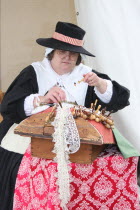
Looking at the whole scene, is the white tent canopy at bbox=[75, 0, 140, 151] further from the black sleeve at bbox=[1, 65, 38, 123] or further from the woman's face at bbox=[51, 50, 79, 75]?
the black sleeve at bbox=[1, 65, 38, 123]

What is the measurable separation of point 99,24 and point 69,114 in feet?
3.37

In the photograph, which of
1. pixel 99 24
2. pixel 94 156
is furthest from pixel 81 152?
pixel 99 24

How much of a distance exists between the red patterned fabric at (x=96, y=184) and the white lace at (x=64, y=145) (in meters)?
0.07

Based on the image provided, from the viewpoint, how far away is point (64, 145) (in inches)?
46.7

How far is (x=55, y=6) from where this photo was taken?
2.56 metres

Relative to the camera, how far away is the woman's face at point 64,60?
62.1 inches

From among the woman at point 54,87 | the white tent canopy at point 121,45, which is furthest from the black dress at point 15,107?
the white tent canopy at point 121,45

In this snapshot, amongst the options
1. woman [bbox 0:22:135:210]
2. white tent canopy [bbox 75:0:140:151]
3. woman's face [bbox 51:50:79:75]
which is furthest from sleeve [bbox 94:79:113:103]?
white tent canopy [bbox 75:0:140:151]

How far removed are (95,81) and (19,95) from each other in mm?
399

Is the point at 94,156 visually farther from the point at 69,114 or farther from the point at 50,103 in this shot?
the point at 50,103

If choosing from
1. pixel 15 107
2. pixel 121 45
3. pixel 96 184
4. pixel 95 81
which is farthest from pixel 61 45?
pixel 96 184

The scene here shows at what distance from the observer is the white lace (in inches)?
46.0

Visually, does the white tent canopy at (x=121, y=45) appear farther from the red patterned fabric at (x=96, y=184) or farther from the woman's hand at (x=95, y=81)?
the red patterned fabric at (x=96, y=184)

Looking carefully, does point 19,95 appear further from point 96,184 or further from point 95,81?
point 96,184
